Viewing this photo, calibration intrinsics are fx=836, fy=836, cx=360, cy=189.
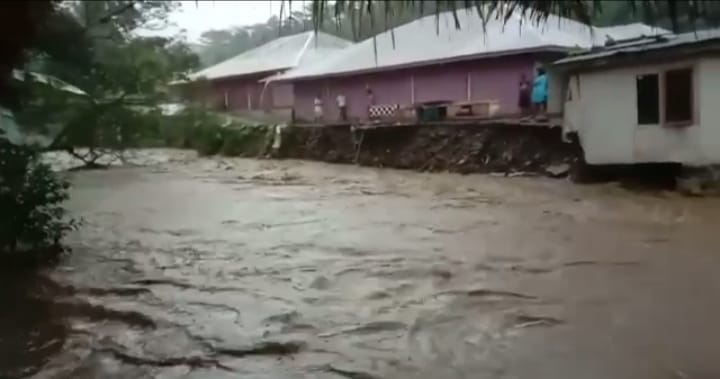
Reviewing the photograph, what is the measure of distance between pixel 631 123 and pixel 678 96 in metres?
0.71

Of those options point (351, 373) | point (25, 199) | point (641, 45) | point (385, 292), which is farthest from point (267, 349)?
point (641, 45)

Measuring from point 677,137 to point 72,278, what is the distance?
25.4 feet

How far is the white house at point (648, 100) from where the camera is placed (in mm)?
10453

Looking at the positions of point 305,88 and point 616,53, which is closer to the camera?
point 616,53

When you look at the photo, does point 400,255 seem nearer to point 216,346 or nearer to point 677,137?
point 216,346

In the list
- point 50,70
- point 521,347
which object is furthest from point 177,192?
point 521,347

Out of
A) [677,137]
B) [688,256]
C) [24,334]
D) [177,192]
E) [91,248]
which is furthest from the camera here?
[177,192]

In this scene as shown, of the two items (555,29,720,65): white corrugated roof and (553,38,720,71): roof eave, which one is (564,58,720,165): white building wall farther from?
(555,29,720,65): white corrugated roof

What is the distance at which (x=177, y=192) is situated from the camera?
13.7 metres

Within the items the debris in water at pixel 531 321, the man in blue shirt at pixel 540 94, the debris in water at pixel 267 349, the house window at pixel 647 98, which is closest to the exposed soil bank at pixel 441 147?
the man in blue shirt at pixel 540 94

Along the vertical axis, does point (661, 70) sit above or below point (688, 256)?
above

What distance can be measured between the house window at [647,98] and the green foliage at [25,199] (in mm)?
7653

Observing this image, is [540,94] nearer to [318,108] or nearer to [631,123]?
[631,123]

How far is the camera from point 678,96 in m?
11.0
